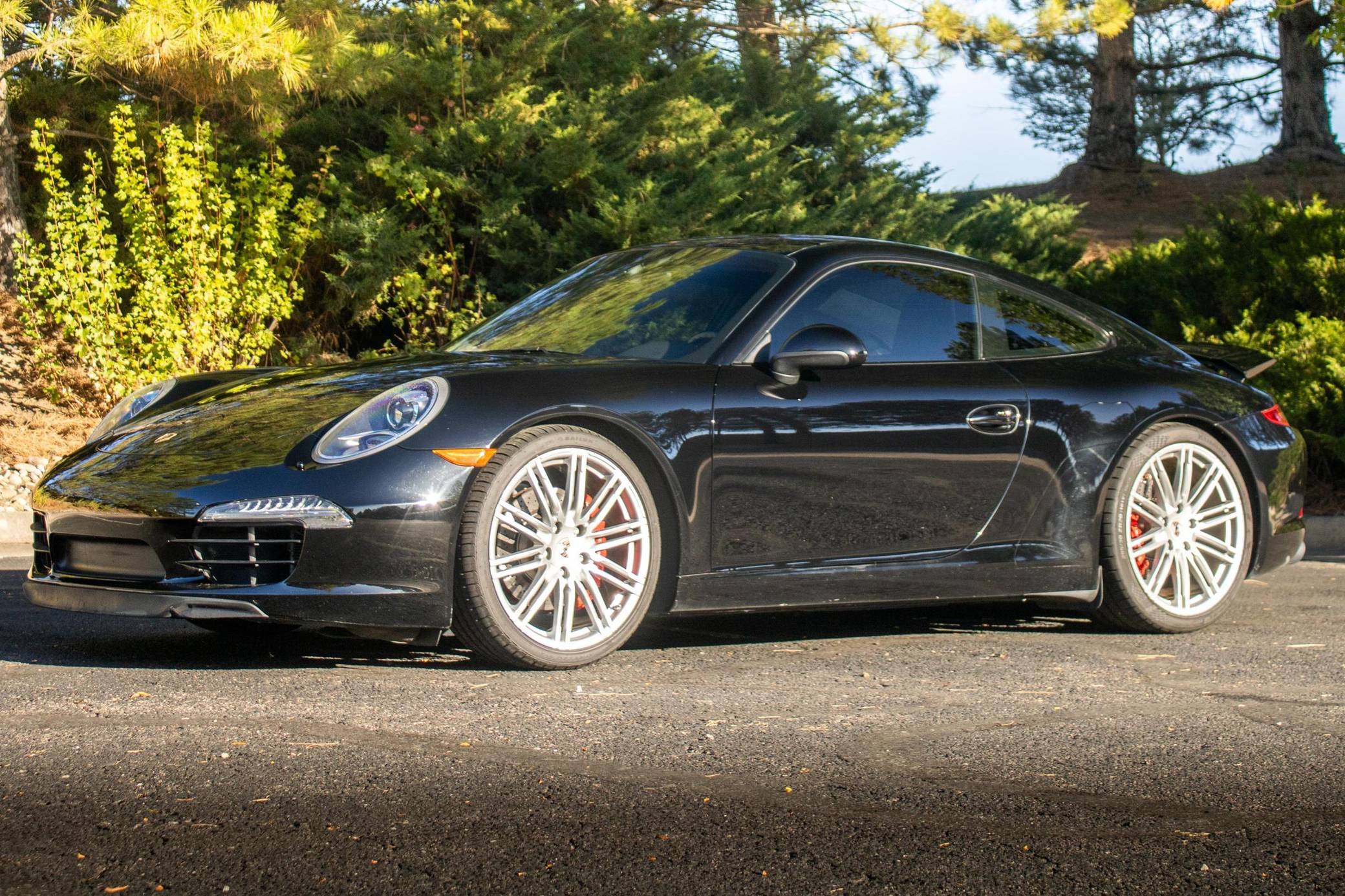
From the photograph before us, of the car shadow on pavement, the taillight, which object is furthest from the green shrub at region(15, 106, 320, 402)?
the taillight

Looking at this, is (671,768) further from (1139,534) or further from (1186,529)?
(1186,529)

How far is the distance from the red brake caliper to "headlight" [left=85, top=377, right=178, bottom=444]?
3515mm

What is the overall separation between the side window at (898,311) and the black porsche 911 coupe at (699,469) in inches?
0.4

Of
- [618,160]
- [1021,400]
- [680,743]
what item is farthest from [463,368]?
[618,160]

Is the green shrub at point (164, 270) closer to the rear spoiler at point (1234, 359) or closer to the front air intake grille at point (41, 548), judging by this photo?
the front air intake grille at point (41, 548)

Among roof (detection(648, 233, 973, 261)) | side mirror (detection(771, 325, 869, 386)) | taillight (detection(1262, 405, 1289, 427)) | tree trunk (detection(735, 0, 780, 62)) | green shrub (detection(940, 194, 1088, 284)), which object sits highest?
tree trunk (detection(735, 0, 780, 62))

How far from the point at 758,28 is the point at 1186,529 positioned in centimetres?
1224

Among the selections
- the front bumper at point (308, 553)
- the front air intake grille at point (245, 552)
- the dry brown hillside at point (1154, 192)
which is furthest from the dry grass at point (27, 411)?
the dry brown hillside at point (1154, 192)

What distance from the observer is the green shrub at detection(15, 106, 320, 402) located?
1145cm

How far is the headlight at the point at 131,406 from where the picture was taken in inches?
221

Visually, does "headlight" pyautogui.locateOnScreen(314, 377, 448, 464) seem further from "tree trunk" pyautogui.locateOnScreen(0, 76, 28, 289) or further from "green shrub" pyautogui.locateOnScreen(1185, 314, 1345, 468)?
"tree trunk" pyautogui.locateOnScreen(0, 76, 28, 289)

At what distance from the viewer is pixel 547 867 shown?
2.84 metres

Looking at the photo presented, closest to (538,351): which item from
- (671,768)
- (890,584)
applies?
(890,584)

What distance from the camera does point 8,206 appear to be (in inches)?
534
